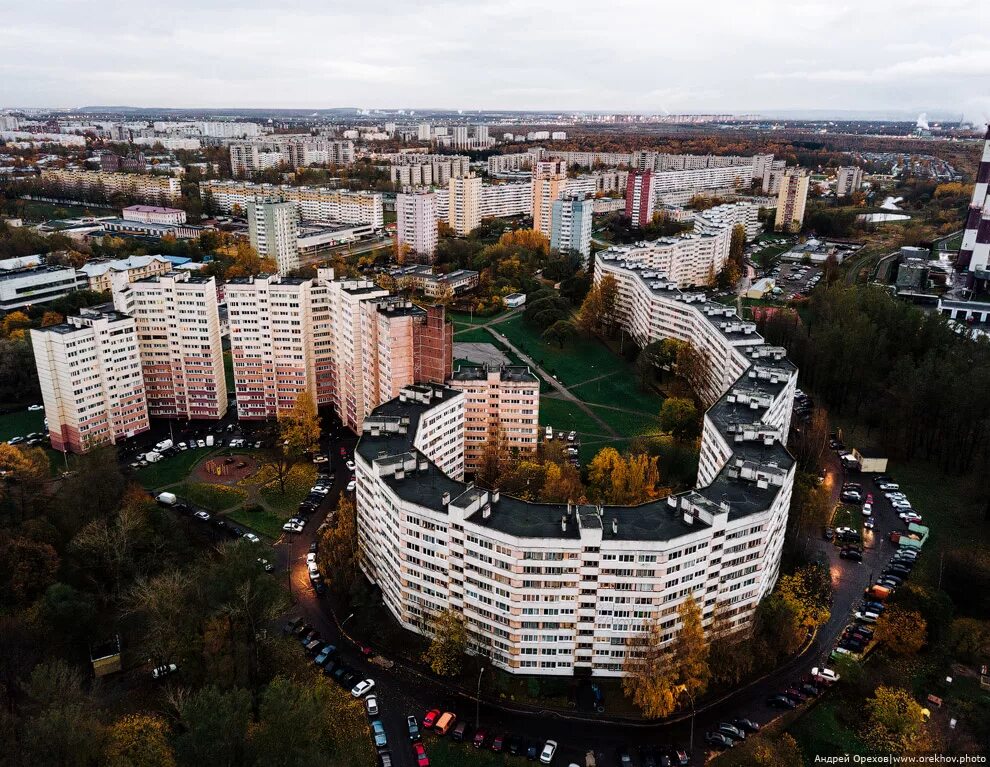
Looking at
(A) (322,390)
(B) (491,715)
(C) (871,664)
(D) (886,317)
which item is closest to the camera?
(B) (491,715)

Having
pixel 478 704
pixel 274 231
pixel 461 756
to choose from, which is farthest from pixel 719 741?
pixel 274 231

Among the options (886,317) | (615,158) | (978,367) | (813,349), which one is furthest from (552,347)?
(615,158)

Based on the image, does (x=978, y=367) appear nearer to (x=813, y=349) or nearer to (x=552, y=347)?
(x=813, y=349)

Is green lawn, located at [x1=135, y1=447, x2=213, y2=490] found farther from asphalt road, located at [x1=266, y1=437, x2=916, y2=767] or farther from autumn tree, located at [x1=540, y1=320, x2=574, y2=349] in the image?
autumn tree, located at [x1=540, y1=320, x2=574, y2=349]

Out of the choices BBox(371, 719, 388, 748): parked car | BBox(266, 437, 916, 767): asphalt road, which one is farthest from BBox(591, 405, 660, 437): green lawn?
BBox(371, 719, 388, 748): parked car

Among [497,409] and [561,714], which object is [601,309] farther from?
[561,714]
